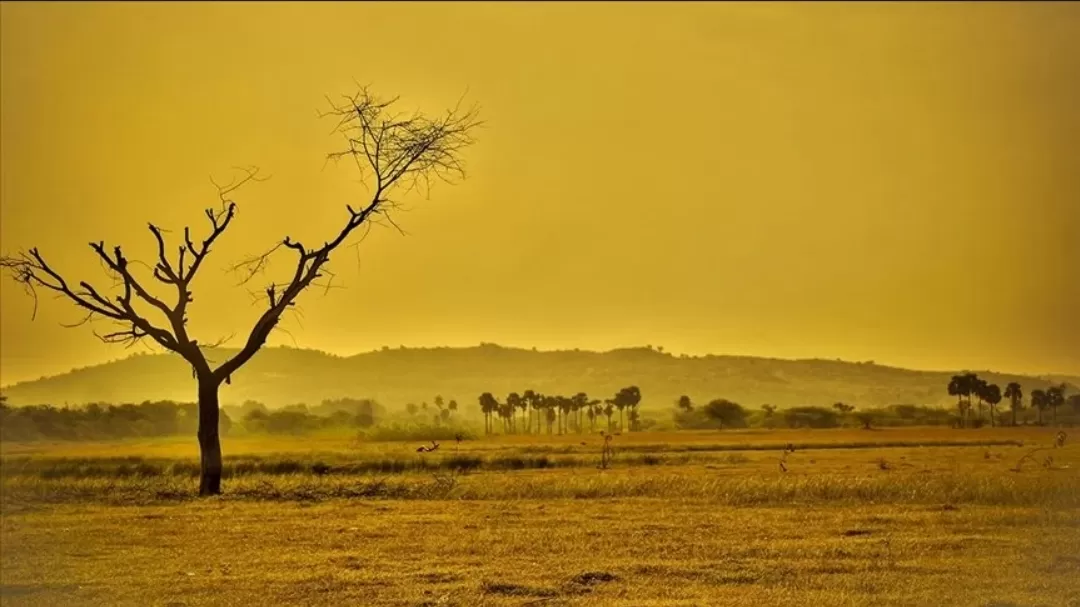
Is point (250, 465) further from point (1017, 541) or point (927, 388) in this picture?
point (927, 388)

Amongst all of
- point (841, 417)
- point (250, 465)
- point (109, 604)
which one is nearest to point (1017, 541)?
point (109, 604)

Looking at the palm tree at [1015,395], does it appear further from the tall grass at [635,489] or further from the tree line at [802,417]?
the tree line at [802,417]

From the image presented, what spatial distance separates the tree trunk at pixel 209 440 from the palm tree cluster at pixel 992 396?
2267cm

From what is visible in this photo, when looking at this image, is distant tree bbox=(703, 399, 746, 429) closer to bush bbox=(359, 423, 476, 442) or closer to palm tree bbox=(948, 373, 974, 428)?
palm tree bbox=(948, 373, 974, 428)

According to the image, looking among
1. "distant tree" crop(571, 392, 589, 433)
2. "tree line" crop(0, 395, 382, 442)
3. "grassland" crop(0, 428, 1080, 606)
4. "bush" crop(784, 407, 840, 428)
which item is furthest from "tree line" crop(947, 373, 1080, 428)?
"distant tree" crop(571, 392, 589, 433)

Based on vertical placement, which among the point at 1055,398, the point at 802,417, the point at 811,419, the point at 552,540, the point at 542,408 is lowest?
the point at 552,540

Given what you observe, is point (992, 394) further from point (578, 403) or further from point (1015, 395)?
point (578, 403)

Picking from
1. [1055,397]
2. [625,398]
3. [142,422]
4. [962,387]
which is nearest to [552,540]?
[1055,397]

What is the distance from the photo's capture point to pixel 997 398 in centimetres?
6688

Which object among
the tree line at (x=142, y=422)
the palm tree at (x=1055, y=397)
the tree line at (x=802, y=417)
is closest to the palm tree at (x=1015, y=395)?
the palm tree at (x=1055, y=397)

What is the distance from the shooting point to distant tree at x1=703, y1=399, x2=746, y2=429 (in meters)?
114

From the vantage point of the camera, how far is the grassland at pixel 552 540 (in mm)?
15531

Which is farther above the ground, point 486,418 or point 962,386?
point 962,386

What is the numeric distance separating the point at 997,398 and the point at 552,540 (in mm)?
52271
